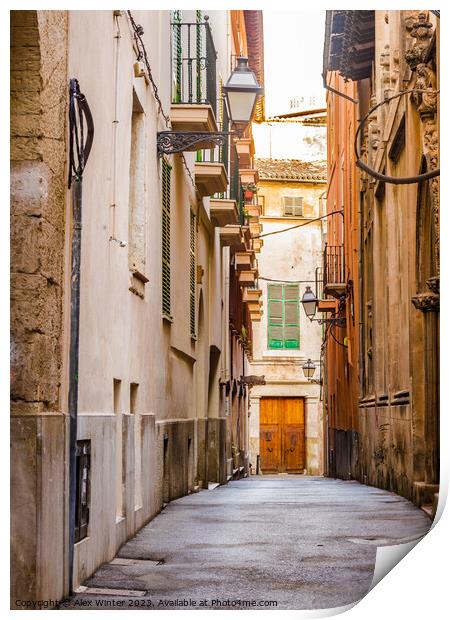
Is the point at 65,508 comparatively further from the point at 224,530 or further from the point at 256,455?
the point at 256,455

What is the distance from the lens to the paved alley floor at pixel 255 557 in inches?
215

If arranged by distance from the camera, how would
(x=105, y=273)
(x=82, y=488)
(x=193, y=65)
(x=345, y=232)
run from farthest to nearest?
(x=345, y=232), (x=193, y=65), (x=105, y=273), (x=82, y=488)

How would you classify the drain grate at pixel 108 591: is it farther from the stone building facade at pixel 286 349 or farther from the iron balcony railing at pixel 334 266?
the iron balcony railing at pixel 334 266

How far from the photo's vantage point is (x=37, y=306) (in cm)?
549

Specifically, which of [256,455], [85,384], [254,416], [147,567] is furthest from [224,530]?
[256,455]

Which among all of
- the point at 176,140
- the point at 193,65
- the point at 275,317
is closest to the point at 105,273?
the point at 176,140

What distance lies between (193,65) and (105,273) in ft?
17.2

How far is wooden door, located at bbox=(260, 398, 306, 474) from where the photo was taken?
62.8 ft

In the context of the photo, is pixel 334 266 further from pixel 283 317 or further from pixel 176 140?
pixel 176 140

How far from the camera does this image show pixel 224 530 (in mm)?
Answer: 8344

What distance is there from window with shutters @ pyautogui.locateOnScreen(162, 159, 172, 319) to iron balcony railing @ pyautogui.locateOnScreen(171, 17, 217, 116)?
0.77 m

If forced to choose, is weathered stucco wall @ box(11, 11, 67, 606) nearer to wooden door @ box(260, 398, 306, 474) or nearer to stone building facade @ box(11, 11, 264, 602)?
stone building facade @ box(11, 11, 264, 602)

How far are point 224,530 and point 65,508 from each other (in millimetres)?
2697

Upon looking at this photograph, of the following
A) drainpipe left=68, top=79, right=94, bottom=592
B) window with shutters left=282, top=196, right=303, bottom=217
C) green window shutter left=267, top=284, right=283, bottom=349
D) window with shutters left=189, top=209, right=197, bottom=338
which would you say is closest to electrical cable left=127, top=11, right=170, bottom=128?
drainpipe left=68, top=79, right=94, bottom=592
